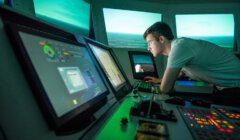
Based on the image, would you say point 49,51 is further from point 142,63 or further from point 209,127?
point 142,63

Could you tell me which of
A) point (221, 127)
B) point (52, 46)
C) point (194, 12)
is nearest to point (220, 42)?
point (194, 12)

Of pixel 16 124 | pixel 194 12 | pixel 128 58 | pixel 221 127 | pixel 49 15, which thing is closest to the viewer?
pixel 16 124

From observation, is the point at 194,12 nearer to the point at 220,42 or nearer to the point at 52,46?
the point at 220,42

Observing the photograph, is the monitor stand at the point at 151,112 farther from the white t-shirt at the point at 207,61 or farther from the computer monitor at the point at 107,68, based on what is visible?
the white t-shirt at the point at 207,61


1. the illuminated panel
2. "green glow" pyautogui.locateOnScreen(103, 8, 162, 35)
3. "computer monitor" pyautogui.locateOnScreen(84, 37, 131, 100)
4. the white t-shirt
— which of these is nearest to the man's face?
the white t-shirt

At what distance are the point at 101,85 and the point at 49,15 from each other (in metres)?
0.76

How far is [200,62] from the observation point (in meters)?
1.76

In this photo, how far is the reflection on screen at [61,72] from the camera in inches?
18.1

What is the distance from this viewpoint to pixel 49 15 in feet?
4.29

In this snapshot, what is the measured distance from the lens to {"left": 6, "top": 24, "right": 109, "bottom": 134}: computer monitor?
42cm

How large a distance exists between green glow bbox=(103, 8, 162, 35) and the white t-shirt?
0.67 metres

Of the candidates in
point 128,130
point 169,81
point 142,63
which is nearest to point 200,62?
point 169,81

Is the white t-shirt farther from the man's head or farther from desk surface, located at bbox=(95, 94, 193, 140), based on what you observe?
desk surface, located at bbox=(95, 94, 193, 140)

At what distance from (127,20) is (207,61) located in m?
1.03
